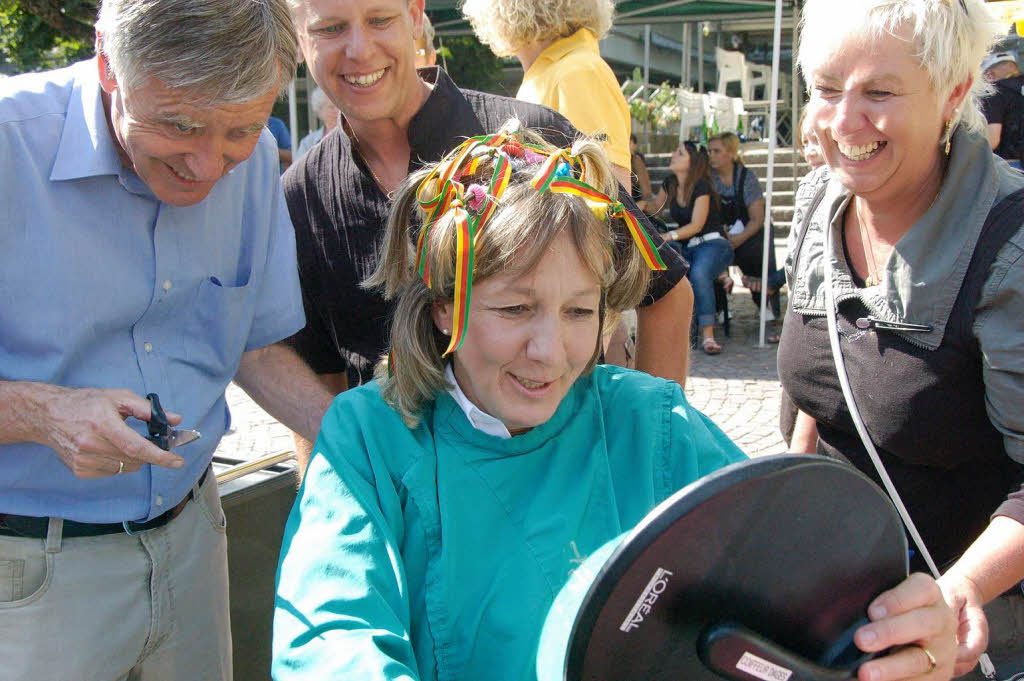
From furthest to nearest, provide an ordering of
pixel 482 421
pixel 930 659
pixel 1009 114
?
pixel 1009 114, pixel 482 421, pixel 930 659


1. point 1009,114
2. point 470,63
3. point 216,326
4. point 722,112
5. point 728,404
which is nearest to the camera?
point 216,326

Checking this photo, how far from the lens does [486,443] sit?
1726mm

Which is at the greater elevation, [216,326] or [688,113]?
[216,326]

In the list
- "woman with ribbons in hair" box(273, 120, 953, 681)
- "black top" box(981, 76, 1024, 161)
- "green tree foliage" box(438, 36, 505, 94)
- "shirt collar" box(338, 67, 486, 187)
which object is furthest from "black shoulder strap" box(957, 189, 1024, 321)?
"green tree foliage" box(438, 36, 505, 94)

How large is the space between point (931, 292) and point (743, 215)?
7532 millimetres

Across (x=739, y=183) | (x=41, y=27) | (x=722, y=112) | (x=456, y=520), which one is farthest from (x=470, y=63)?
(x=456, y=520)

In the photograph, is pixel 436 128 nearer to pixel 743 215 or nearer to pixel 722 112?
pixel 743 215

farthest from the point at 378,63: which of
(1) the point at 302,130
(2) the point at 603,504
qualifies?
(1) the point at 302,130

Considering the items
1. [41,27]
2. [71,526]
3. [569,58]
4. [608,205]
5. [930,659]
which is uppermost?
[41,27]

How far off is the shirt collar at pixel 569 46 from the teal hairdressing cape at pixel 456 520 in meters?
1.53

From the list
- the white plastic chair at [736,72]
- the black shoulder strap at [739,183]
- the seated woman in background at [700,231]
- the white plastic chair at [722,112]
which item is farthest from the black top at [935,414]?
the white plastic chair at [736,72]

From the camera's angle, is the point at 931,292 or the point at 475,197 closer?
the point at 475,197

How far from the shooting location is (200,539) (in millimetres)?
2242

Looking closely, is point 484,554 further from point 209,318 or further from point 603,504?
point 209,318
